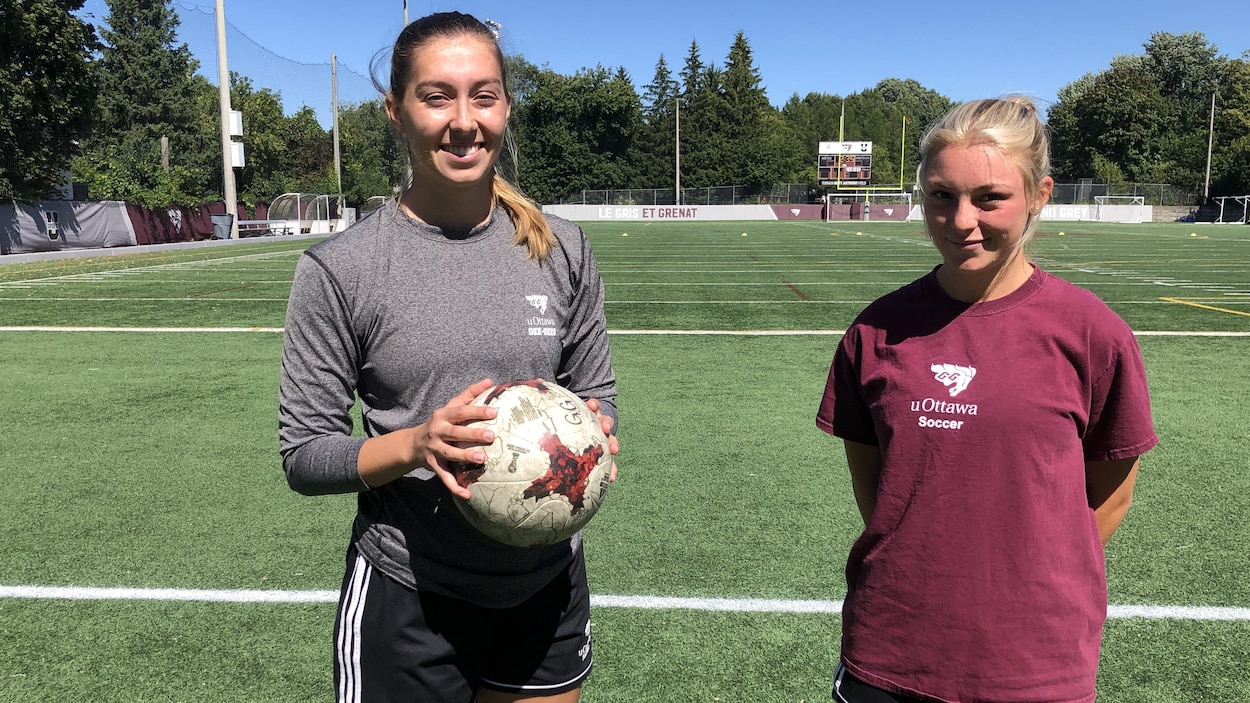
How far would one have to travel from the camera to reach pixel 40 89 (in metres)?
29.0

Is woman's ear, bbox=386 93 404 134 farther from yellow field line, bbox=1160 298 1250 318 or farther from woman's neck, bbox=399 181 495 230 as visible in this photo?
yellow field line, bbox=1160 298 1250 318

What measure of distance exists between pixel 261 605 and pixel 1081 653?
10.2 feet

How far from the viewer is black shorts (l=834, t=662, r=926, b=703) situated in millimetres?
1885

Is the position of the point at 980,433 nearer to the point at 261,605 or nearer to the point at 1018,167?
the point at 1018,167

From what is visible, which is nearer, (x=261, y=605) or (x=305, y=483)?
(x=305, y=483)

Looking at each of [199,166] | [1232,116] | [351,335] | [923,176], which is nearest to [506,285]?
[351,335]

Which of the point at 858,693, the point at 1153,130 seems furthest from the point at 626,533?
the point at 1153,130

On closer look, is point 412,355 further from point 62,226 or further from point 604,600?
point 62,226

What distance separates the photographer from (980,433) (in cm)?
182

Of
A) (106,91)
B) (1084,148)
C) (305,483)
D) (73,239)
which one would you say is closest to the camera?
(305,483)

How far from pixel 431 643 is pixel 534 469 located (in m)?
0.46

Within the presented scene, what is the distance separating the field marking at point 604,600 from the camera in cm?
359

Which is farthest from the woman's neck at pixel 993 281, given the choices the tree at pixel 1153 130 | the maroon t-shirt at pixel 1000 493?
the tree at pixel 1153 130

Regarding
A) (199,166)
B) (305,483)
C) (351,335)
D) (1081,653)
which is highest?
(199,166)
